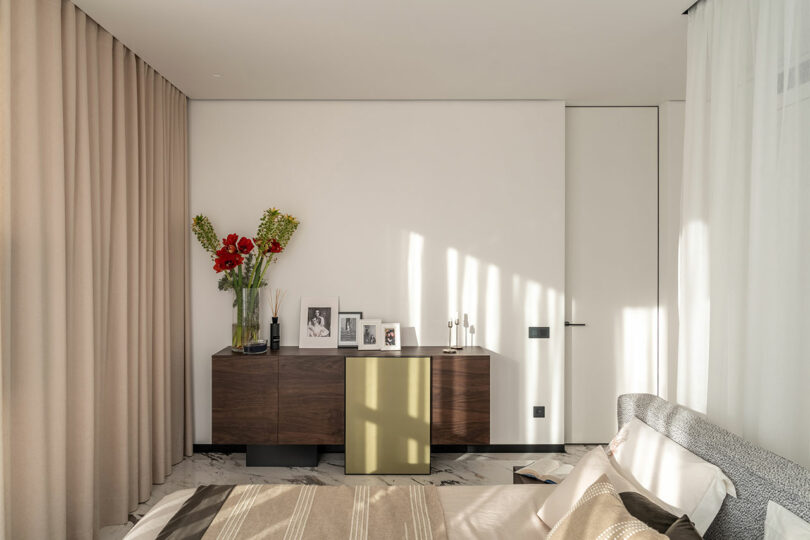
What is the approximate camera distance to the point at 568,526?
1519 mm

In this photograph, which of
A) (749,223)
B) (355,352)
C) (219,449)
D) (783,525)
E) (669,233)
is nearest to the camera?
(783,525)

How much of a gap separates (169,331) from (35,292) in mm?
1321

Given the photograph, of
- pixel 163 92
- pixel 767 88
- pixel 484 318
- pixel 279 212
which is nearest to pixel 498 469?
pixel 484 318

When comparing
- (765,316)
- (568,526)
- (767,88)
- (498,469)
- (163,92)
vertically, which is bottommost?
(498,469)

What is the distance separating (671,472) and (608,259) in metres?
2.47

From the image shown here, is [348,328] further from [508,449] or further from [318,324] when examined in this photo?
[508,449]

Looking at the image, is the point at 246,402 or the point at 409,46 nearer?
the point at 409,46

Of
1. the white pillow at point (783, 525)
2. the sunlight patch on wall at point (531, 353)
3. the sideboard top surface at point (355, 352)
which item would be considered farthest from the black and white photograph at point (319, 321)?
the white pillow at point (783, 525)

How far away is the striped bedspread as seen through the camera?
1733mm

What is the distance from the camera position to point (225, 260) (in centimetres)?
343

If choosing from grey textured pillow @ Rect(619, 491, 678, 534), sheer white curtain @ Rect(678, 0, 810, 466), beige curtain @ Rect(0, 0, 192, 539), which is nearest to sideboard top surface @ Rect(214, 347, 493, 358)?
beige curtain @ Rect(0, 0, 192, 539)

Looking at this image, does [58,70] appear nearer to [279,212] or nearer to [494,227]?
[279,212]

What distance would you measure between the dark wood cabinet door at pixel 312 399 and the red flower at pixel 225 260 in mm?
713

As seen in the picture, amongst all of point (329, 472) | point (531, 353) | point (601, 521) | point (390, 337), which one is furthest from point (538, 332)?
point (601, 521)
